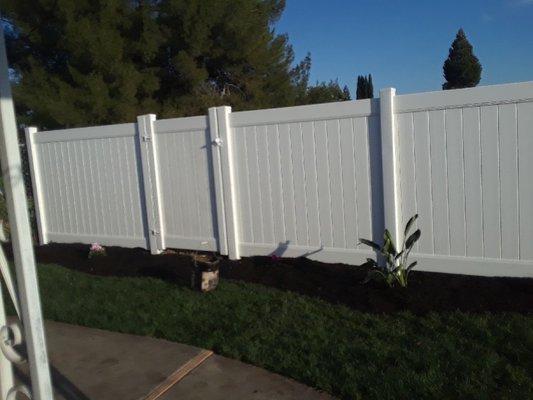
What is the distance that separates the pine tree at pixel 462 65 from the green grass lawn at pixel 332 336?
35.1 meters

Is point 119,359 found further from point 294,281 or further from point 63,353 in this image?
point 294,281

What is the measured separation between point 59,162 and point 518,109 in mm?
6129

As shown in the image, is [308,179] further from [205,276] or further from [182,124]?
[182,124]

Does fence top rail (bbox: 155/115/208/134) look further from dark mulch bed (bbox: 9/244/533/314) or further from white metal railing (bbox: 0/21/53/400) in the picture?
white metal railing (bbox: 0/21/53/400)

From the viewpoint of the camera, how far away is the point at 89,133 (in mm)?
7371

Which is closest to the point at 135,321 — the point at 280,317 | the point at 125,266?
the point at 280,317

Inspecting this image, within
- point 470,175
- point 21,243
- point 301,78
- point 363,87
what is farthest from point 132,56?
point 363,87

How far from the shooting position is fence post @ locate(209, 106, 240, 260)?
6105 mm

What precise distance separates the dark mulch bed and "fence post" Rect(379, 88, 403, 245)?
535mm

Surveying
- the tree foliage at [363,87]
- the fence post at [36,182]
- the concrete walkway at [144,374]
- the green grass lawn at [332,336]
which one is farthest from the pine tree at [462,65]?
the concrete walkway at [144,374]

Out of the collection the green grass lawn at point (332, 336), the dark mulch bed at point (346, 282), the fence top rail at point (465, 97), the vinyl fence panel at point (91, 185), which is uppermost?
the fence top rail at point (465, 97)

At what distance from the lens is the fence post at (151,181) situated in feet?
22.2

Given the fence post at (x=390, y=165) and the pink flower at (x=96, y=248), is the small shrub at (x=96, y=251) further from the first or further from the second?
the fence post at (x=390, y=165)

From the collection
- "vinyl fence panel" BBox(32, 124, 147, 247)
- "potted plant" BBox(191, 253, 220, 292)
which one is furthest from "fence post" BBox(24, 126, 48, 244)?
"potted plant" BBox(191, 253, 220, 292)
